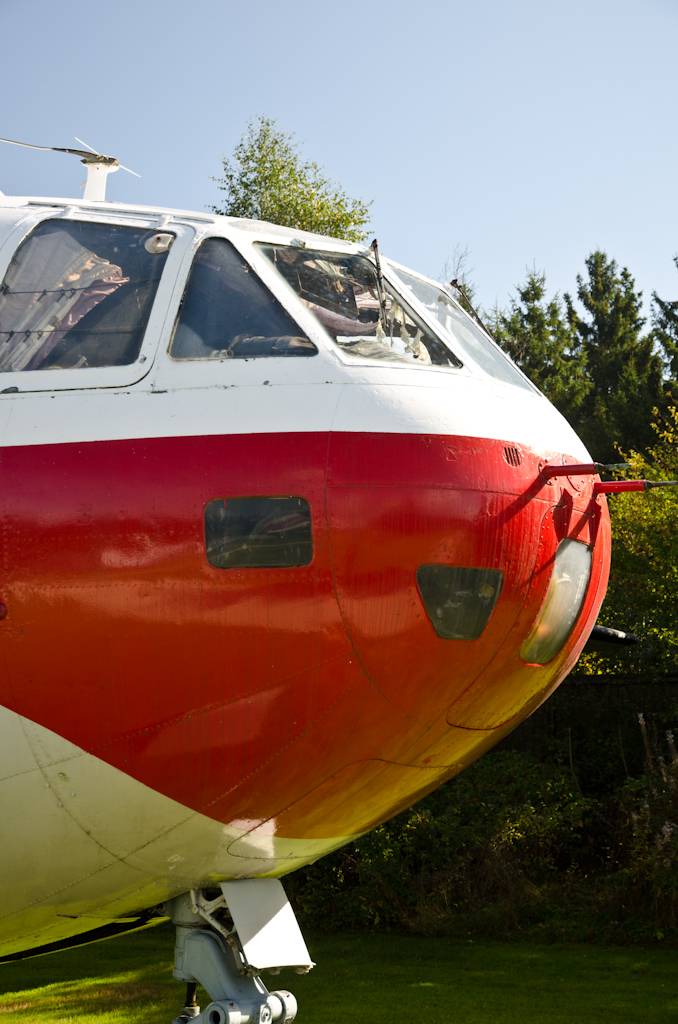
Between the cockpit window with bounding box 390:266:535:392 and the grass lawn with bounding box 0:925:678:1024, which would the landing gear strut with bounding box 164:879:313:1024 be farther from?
the grass lawn with bounding box 0:925:678:1024

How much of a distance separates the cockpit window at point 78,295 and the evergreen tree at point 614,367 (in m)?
24.7

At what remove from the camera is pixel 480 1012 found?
9.73 meters

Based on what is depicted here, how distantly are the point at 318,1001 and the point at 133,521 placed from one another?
8814 millimetres

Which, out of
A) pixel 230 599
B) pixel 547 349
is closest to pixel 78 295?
pixel 230 599

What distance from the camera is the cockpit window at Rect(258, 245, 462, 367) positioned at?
11.4 ft

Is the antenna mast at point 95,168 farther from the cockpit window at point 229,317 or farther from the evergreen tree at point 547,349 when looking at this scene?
the evergreen tree at point 547,349

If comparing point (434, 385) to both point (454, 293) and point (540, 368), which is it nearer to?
point (454, 293)

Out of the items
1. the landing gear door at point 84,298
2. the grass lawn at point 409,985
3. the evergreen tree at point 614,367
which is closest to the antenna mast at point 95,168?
the landing gear door at point 84,298

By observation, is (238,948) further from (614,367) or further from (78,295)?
(614,367)

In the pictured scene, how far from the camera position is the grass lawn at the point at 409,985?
9.66m

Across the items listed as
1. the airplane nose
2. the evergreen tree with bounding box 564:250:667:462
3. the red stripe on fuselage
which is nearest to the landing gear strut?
the red stripe on fuselage

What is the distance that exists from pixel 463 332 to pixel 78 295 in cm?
156

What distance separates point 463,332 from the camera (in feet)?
13.4

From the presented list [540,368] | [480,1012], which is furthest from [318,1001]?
[540,368]
